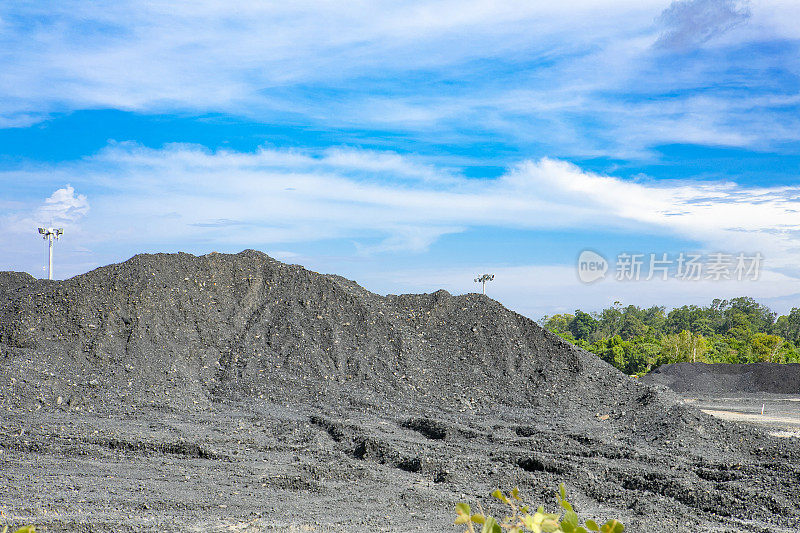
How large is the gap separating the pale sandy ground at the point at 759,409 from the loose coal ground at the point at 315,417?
222 centimetres

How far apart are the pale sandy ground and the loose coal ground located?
2.22 metres

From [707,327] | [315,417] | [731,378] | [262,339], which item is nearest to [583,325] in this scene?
[707,327]

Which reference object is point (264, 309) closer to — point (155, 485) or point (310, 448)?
point (310, 448)

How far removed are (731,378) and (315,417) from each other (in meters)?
18.1

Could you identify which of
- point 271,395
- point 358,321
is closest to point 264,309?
point 358,321

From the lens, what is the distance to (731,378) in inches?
886

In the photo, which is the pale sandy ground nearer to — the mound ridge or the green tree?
the mound ridge

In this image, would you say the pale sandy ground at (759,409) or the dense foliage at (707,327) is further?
the dense foliage at (707,327)

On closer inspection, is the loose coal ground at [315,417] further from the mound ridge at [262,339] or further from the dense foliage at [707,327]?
the dense foliage at [707,327]

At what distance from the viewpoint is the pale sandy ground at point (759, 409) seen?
13705 millimetres

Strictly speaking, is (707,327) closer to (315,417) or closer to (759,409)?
(759,409)

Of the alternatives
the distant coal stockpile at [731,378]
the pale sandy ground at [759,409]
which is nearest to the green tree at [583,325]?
the distant coal stockpile at [731,378]

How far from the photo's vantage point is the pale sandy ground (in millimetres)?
13705

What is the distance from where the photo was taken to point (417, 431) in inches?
416
